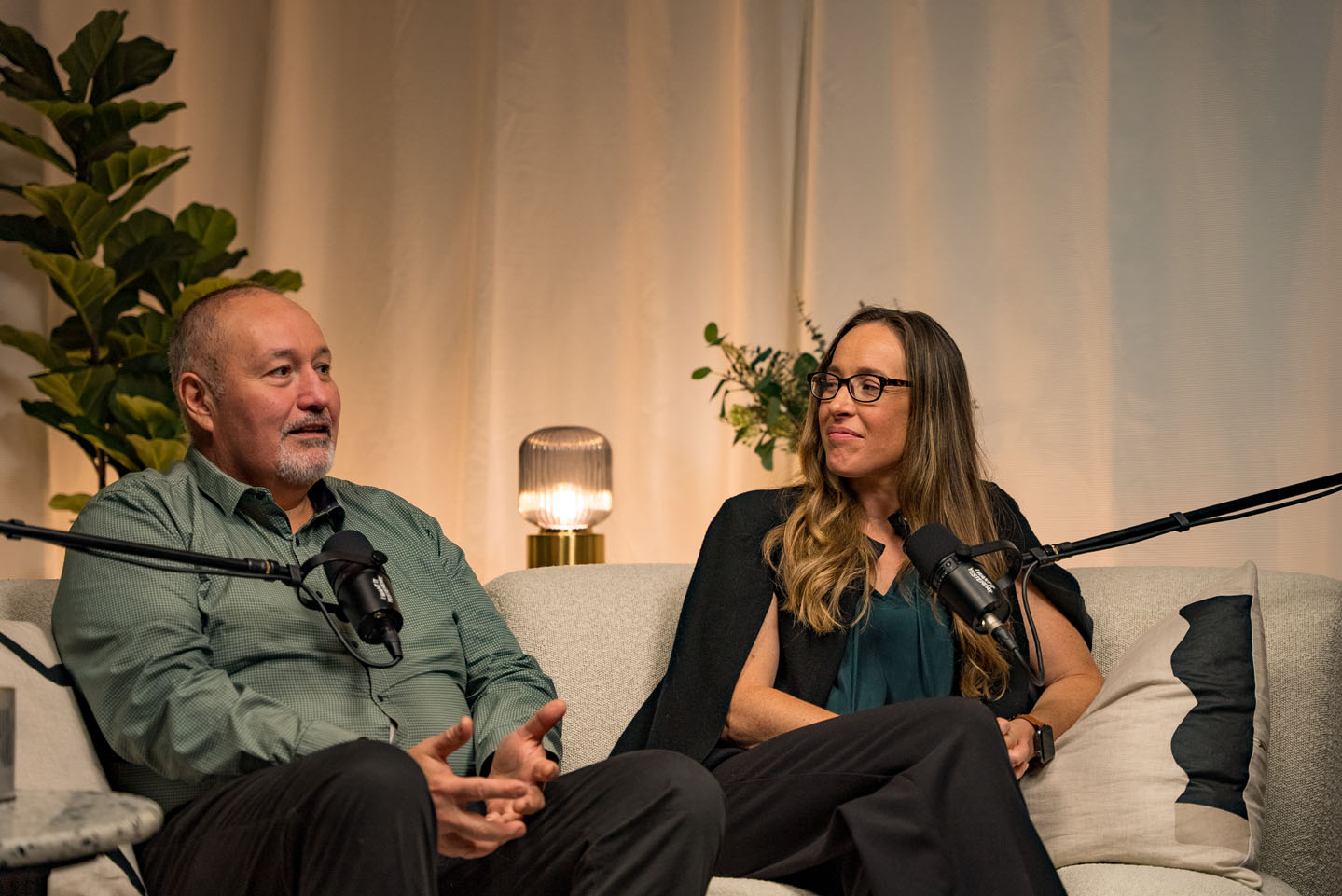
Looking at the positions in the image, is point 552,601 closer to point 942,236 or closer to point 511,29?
point 942,236

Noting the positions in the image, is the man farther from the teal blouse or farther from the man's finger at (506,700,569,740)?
the teal blouse

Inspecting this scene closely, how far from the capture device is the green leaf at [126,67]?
291cm

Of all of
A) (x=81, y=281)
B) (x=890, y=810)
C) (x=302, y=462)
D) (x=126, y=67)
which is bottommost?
(x=890, y=810)

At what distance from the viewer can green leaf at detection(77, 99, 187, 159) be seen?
9.52 feet

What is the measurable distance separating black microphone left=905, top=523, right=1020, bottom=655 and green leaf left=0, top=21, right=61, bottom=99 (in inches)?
94.3

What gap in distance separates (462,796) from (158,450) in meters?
1.65

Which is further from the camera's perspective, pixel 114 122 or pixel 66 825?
pixel 114 122

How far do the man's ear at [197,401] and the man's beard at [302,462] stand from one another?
0.14 meters

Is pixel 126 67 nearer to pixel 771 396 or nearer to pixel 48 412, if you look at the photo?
pixel 48 412

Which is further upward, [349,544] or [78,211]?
[78,211]

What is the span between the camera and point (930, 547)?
5.27 ft

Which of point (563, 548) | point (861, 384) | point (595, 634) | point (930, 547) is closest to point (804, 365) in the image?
point (861, 384)

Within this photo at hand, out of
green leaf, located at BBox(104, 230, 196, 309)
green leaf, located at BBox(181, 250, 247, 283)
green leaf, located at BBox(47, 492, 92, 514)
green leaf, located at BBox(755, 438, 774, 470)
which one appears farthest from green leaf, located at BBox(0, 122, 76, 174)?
green leaf, located at BBox(755, 438, 774, 470)

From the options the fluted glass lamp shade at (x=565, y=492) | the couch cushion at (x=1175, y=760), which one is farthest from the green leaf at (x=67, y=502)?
the couch cushion at (x=1175, y=760)
